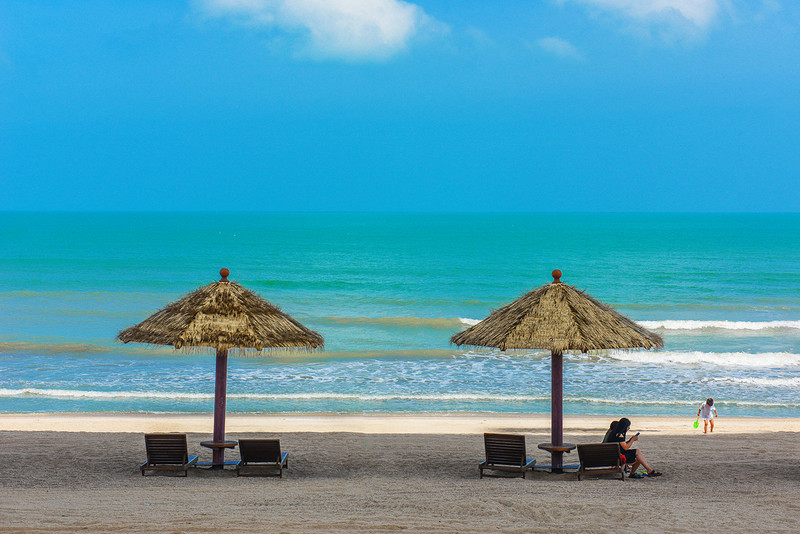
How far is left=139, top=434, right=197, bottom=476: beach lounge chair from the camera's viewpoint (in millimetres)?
9672

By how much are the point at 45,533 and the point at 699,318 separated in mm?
28063

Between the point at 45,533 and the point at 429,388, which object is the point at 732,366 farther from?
the point at 45,533

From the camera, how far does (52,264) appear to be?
184 feet

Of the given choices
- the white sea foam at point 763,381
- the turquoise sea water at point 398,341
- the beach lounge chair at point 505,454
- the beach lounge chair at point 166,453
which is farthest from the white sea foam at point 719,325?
the beach lounge chair at point 166,453

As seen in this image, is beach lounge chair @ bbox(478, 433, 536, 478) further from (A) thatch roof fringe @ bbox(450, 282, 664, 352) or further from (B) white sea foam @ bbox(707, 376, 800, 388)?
(B) white sea foam @ bbox(707, 376, 800, 388)

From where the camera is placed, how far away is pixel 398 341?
25.1m

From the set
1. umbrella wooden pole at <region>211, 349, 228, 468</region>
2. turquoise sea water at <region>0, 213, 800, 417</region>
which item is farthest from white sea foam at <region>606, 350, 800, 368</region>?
umbrella wooden pole at <region>211, 349, 228, 468</region>

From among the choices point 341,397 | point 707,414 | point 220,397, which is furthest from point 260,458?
point 707,414

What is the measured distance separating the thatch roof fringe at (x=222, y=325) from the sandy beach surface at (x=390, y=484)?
1711 millimetres

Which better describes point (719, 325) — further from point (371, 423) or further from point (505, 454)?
point (505, 454)

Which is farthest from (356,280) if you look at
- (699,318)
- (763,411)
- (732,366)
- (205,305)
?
(205,305)

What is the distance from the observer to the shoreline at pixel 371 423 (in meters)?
13.3

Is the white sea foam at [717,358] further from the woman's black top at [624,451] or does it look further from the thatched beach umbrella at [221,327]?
the thatched beach umbrella at [221,327]

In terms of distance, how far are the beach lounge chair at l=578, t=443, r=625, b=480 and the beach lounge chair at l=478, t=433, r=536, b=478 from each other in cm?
70
